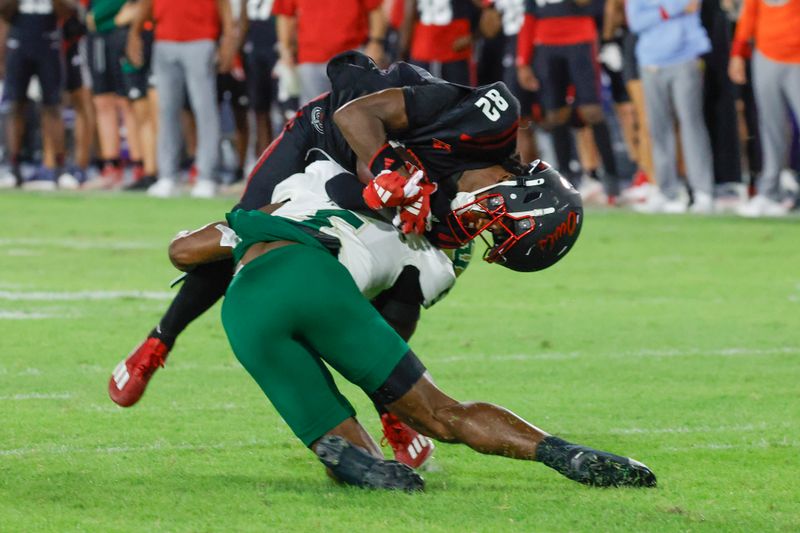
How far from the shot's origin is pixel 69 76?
18297 millimetres

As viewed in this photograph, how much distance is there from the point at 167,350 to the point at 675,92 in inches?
375

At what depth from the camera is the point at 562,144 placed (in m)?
16.1

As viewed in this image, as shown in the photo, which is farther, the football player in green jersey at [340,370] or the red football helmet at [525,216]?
the red football helmet at [525,216]

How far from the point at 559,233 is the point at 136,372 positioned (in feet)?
5.39

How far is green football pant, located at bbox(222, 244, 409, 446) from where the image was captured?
16.1ft

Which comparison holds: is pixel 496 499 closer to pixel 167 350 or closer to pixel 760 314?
pixel 167 350

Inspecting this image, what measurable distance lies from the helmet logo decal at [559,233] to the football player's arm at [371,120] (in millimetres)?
606

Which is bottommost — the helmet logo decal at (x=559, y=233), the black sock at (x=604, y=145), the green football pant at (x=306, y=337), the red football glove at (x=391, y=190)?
the black sock at (x=604, y=145)

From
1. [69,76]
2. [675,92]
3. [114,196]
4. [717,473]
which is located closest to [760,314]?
[717,473]

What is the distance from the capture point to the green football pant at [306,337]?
4.92 metres

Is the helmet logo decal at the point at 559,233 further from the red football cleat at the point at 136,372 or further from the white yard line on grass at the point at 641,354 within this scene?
the white yard line on grass at the point at 641,354

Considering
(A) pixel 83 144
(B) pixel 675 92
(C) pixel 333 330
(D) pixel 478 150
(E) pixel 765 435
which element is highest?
(D) pixel 478 150

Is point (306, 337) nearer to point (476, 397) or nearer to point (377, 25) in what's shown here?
point (476, 397)

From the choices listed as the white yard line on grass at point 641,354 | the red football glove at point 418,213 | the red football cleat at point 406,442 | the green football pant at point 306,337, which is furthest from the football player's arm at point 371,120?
the white yard line on grass at point 641,354
